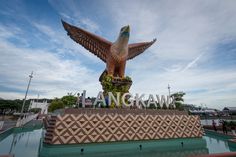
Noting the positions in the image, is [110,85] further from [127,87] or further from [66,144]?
[66,144]

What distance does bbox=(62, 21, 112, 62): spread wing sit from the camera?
803 inches

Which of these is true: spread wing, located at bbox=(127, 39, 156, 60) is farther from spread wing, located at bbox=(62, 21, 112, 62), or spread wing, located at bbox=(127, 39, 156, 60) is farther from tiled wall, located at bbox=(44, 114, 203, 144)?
tiled wall, located at bbox=(44, 114, 203, 144)

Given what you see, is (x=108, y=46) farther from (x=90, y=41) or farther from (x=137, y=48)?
(x=137, y=48)

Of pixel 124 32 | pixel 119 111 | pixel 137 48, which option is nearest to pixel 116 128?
pixel 119 111

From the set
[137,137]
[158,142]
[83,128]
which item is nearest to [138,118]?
[137,137]

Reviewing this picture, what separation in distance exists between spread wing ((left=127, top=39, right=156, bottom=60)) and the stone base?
33.9 feet

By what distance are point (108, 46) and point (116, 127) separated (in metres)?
10.8

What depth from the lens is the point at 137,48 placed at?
24.5 metres

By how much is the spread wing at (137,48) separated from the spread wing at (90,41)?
389cm

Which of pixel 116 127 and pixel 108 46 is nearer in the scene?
pixel 116 127

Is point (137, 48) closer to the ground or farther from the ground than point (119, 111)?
farther from the ground

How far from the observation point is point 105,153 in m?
13.6

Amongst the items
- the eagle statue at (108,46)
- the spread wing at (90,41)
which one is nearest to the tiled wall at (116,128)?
the eagle statue at (108,46)

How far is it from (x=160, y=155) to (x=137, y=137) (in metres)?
3.32
